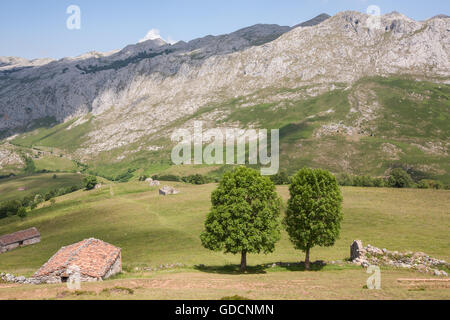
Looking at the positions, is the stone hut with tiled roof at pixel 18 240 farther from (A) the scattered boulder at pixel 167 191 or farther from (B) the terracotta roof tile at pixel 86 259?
(B) the terracotta roof tile at pixel 86 259

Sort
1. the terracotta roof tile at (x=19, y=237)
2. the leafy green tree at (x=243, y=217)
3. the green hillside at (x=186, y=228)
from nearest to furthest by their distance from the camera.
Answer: the leafy green tree at (x=243, y=217), the green hillside at (x=186, y=228), the terracotta roof tile at (x=19, y=237)

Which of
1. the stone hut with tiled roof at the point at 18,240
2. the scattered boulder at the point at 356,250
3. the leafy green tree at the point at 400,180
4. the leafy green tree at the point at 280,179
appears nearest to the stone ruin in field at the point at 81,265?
the scattered boulder at the point at 356,250

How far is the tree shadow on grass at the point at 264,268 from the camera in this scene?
50906 mm

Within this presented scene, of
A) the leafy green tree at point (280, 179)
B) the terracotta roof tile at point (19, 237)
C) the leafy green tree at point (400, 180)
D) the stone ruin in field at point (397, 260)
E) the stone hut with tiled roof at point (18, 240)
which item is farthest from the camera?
the leafy green tree at point (280, 179)

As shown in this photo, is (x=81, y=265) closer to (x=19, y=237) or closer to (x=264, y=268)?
(x=264, y=268)

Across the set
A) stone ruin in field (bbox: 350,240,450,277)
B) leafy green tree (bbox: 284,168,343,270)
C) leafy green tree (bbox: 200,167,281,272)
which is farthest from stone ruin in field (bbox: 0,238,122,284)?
stone ruin in field (bbox: 350,240,450,277)

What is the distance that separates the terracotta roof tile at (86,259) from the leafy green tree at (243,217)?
15333mm

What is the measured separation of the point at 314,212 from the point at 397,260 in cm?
1586

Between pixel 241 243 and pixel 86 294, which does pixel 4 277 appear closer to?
pixel 86 294

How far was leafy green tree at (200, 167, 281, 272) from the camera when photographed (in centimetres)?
5038

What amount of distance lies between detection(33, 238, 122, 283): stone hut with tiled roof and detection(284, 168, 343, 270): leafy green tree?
2921 centimetres

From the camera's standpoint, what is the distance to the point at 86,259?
160ft
